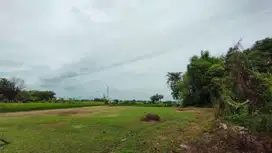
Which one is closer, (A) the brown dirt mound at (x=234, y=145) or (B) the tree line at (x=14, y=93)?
(A) the brown dirt mound at (x=234, y=145)

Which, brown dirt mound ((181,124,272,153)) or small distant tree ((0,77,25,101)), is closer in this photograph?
brown dirt mound ((181,124,272,153))

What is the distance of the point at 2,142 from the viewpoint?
1034cm

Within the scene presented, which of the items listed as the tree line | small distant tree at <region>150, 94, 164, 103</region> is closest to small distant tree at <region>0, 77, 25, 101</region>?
the tree line

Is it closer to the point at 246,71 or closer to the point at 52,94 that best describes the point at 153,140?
the point at 246,71

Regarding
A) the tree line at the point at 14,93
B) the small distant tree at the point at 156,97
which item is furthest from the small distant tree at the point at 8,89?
the small distant tree at the point at 156,97

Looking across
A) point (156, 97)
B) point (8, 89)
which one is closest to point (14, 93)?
point (8, 89)

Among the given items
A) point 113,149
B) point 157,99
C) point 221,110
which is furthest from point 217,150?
point 157,99

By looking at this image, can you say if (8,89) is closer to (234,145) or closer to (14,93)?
(14,93)

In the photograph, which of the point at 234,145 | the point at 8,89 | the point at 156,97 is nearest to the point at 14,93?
the point at 8,89

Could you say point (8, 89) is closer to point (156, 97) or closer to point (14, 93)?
point (14, 93)

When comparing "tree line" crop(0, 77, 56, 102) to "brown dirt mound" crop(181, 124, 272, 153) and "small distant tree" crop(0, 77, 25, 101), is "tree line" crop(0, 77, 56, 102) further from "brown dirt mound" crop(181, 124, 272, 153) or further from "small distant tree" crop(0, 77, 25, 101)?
"brown dirt mound" crop(181, 124, 272, 153)

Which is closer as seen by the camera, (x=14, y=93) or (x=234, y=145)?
(x=234, y=145)

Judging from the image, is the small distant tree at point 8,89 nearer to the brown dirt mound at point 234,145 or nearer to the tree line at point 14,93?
the tree line at point 14,93

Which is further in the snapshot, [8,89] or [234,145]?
[8,89]
